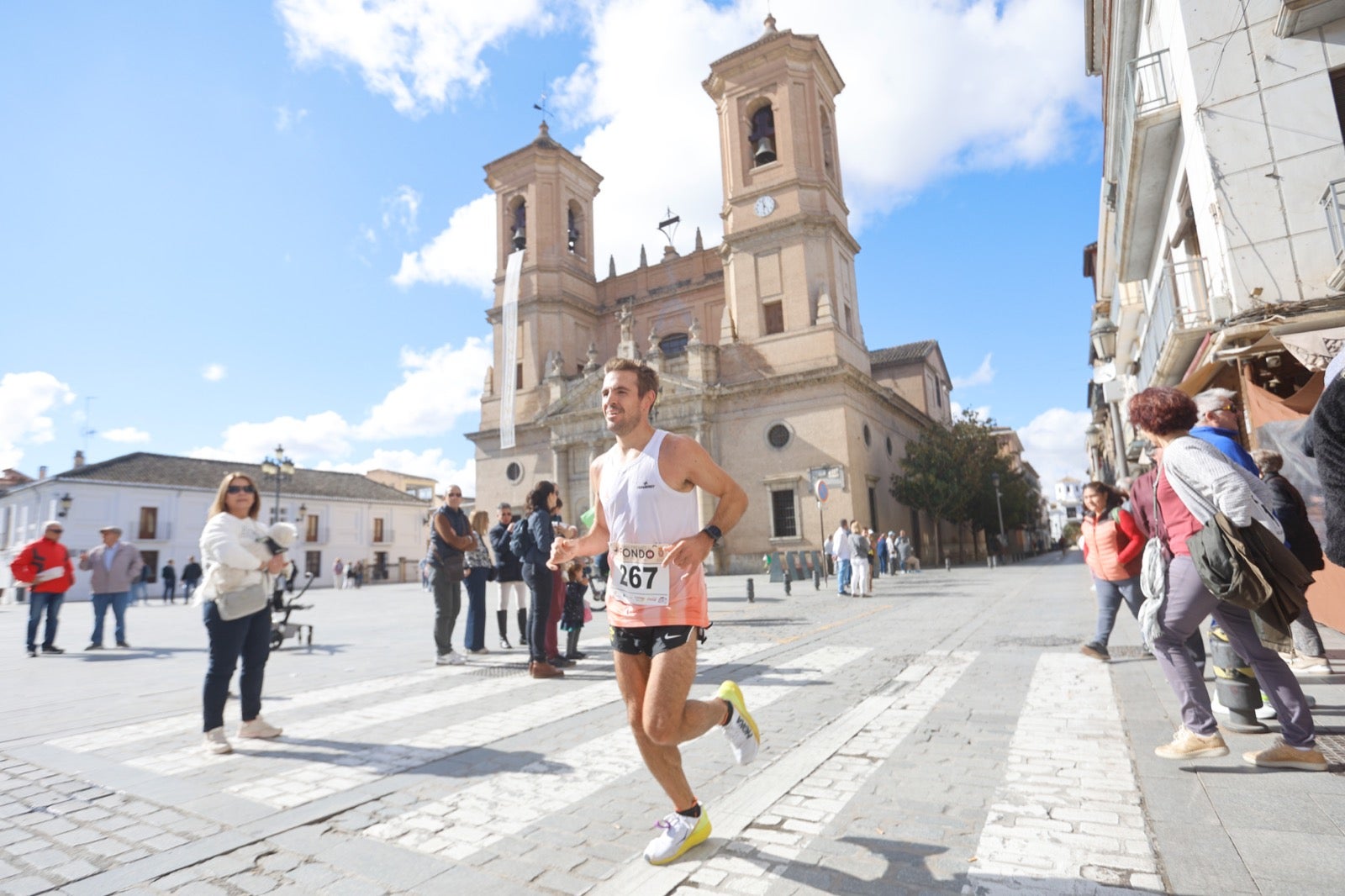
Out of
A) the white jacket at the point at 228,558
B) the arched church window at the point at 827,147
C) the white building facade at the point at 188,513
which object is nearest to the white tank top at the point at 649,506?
the white jacket at the point at 228,558

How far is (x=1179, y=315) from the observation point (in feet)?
34.0

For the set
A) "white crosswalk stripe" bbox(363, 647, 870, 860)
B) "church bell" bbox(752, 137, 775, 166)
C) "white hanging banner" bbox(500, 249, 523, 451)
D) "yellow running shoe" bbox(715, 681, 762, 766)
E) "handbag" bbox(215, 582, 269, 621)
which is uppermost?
"church bell" bbox(752, 137, 775, 166)

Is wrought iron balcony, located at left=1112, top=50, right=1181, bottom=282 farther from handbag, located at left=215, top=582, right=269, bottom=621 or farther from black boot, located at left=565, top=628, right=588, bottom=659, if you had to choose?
handbag, located at left=215, top=582, right=269, bottom=621

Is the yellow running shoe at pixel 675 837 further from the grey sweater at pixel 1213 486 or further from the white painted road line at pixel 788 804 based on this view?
the grey sweater at pixel 1213 486

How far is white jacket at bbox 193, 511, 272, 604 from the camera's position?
14.5ft

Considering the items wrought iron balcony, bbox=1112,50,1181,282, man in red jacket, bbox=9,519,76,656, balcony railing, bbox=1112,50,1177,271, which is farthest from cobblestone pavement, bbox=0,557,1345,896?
balcony railing, bbox=1112,50,1177,271

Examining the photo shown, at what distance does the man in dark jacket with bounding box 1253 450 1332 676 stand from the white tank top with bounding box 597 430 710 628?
2832mm

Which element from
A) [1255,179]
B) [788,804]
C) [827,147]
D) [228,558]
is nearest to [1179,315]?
[1255,179]

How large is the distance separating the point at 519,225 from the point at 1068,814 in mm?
40075

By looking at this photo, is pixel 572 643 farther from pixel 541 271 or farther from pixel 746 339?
pixel 541 271

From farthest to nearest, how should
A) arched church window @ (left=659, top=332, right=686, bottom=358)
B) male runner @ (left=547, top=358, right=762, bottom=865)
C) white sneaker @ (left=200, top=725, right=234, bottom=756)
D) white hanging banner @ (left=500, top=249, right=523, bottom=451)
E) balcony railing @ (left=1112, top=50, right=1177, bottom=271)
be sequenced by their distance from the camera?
arched church window @ (left=659, top=332, right=686, bottom=358)
white hanging banner @ (left=500, top=249, right=523, bottom=451)
balcony railing @ (left=1112, top=50, right=1177, bottom=271)
white sneaker @ (left=200, top=725, right=234, bottom=756)
male runner @ (left=547, top=358, right=762, bottom=865)

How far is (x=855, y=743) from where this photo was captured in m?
4.11

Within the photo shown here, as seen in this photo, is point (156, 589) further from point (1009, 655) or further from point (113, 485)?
point (1009, 655)

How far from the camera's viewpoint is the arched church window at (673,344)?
3672 cm
